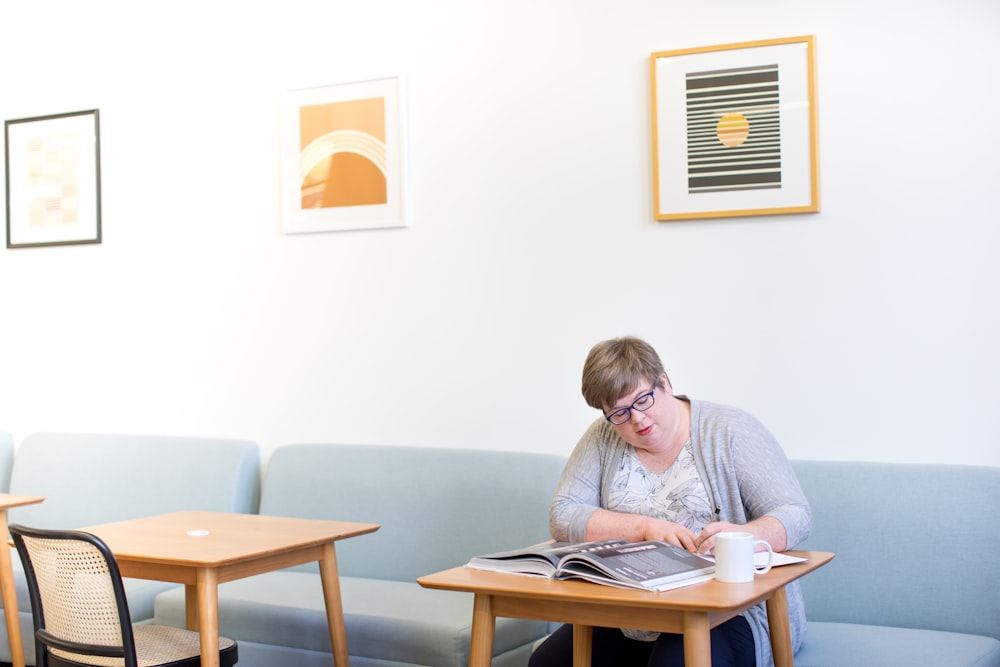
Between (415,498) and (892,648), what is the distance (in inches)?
58.0

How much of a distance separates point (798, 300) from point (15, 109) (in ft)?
10.2

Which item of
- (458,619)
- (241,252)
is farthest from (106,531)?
(241,252)

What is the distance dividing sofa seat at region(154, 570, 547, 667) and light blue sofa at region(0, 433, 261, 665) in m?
0.52

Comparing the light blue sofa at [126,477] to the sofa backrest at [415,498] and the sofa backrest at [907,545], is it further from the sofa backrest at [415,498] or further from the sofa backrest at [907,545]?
the sofa backrest at [907,545]

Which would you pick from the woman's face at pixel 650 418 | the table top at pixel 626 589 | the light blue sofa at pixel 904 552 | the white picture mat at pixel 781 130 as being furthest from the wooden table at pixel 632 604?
the white picture mat at pixel 781 130

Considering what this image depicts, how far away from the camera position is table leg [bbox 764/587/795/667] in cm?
219

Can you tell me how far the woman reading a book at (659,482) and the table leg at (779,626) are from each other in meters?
0.05

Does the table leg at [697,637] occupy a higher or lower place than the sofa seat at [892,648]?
higher

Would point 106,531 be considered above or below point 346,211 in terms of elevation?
below

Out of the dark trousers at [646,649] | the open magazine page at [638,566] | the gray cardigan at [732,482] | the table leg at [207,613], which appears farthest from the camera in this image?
the table leg at [207,613]

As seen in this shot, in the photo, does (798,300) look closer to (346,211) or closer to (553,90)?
(553,90)

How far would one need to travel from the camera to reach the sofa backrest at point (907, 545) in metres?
2.70

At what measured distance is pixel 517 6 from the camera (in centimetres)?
346

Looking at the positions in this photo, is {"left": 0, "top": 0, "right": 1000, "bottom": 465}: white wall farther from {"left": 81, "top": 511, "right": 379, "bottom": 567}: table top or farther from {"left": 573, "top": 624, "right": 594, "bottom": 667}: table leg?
{"left": 573, "top": 624, "right": 594, "bottom": 667}: table leg
